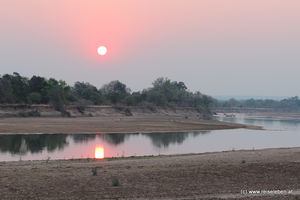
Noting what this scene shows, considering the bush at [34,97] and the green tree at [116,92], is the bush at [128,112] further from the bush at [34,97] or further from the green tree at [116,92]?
the bush at [34,97]

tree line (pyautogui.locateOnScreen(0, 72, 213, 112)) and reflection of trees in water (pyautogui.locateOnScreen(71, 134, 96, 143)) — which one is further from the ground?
tree line (pyautogui.locateOnScreen(0, 72, 213, 112))

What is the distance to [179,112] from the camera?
13488 centimetres

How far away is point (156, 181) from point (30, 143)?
1130 inches

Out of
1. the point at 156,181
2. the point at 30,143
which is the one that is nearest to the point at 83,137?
the point at 30,143

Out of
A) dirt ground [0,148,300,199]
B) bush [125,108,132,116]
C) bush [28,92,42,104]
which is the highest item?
bush [28,92,42,104]

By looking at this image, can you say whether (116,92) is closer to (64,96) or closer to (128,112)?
(128,112)

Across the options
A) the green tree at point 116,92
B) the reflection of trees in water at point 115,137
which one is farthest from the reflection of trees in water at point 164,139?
the green tree at point 116,92

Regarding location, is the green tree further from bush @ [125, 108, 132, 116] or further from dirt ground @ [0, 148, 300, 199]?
dirt ground @ [0, 148, 300, 199]

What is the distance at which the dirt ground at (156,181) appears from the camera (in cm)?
1484

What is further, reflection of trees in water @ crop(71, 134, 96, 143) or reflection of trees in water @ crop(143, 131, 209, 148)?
reflection of trees in water @ crop(71, 134, 96, 143)

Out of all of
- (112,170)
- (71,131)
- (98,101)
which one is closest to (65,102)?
(98,101)

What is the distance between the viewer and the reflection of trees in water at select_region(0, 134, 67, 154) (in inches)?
1499

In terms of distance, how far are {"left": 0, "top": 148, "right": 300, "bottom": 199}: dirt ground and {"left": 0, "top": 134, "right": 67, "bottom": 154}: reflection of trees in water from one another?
1797cm

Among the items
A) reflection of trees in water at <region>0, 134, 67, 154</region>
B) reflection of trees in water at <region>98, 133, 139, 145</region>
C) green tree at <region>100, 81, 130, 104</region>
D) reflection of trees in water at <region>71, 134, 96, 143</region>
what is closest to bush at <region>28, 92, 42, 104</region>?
green tree at <region>100, 81, 130, 104</region>
